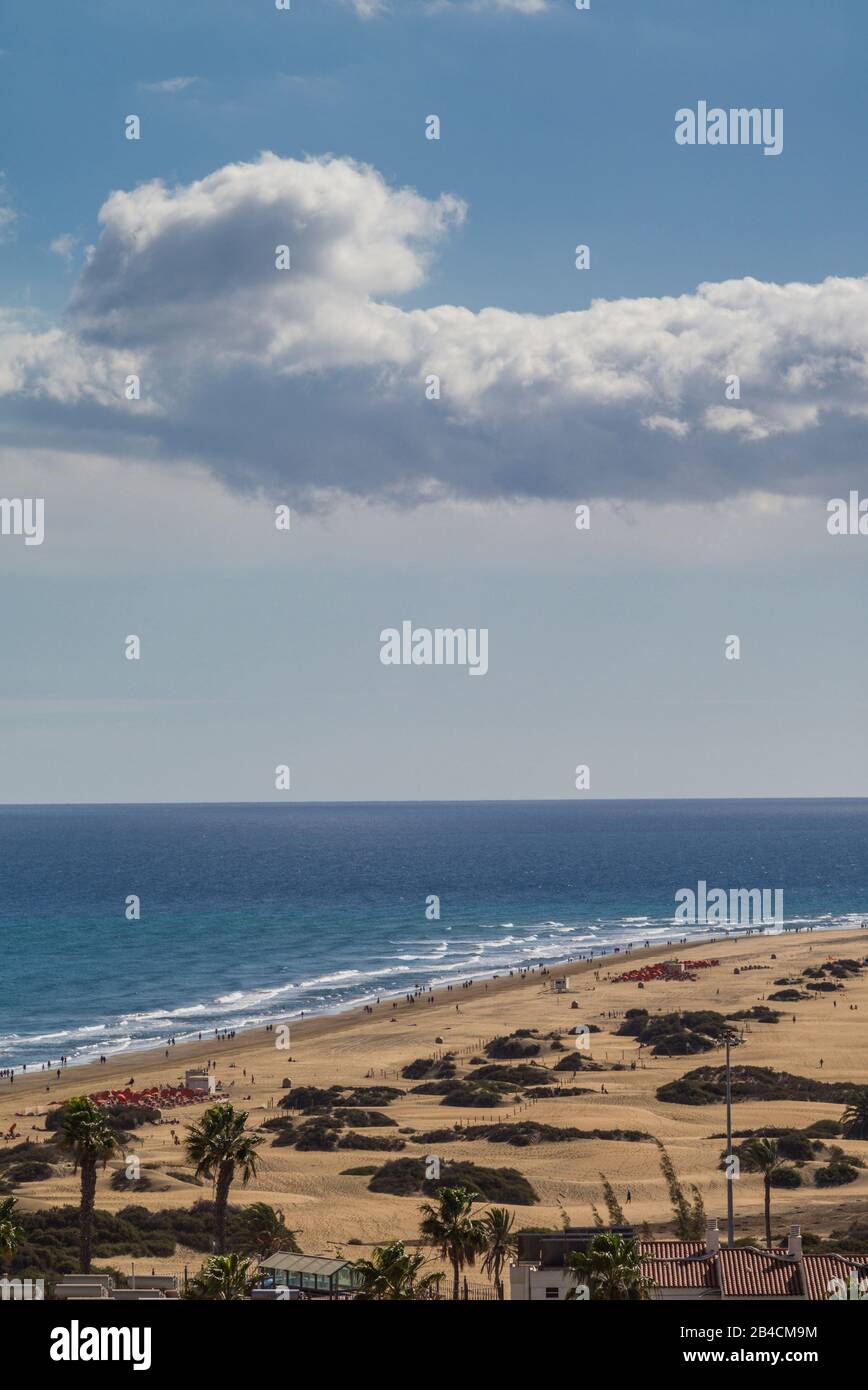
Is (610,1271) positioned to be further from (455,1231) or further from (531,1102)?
(531,1102)

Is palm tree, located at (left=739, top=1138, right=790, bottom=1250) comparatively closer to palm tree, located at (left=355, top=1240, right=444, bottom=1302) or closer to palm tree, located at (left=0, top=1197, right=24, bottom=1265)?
palm tree, located at (left=355, top=1240, right=444, bottom=1302)

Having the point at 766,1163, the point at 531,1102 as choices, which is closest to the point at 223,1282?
the point at 766,1163

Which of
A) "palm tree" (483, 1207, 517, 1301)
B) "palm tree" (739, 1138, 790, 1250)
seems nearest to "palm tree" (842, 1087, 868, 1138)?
"palm tree" (739, 1138, 790, 1250)

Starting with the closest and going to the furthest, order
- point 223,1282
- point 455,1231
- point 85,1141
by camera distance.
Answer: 1. point 223,1282
2. point 455,1231
3. point 85,1141

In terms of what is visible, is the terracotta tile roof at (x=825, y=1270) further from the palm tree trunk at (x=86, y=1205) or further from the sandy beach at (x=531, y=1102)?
the palm tree trunk at (x=86, y=1205)

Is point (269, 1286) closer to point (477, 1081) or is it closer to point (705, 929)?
point (477, 1081)

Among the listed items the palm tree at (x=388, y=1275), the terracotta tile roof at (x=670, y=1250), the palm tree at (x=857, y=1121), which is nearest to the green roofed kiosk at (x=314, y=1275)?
the palm tree at (x=388, y=1275)
